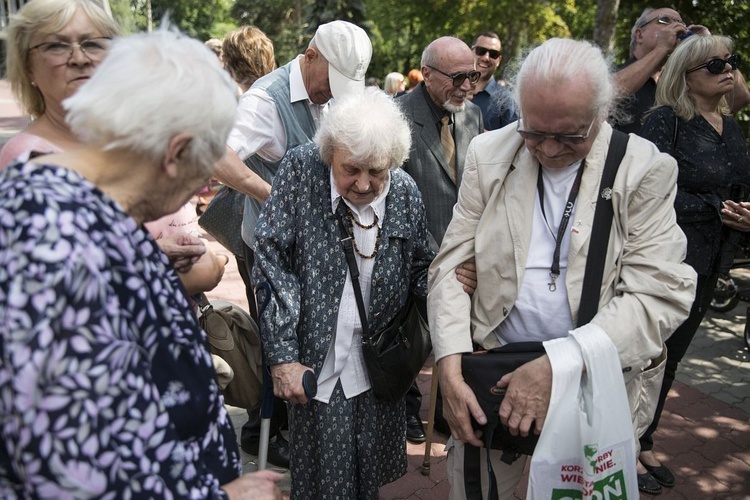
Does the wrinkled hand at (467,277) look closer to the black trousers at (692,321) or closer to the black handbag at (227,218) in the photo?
the black handbag at (227,218)

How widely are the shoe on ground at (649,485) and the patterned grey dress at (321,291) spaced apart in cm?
161

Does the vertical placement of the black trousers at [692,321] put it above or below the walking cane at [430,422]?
above

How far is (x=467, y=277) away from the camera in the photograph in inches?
86.4

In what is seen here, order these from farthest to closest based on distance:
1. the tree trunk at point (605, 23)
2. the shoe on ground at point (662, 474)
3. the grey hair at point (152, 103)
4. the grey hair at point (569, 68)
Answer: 1. the tree trunk at point (605, 23)
2. the shoe on ground at point (662, 474)
3. the grey hair at point (569, 68)
4. the grey hair at point (152, 103)

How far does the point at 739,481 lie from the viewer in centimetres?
346

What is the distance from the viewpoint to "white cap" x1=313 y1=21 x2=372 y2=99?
9.82 feet

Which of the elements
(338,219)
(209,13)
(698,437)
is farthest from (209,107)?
(209,13)

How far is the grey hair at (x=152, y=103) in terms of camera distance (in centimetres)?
115

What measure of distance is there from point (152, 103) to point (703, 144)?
281 cm

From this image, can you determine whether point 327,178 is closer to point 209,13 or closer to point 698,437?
point 698,437

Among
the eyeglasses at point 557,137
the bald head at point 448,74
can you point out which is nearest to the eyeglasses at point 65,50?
the eyeglasses at point 557,137

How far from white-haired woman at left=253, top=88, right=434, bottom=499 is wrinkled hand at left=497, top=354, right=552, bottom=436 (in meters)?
0.70

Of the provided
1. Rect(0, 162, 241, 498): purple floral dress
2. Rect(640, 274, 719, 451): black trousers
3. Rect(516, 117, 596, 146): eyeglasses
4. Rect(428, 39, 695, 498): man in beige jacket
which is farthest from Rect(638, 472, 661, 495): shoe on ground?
Rect(0, 162, 241, 498): purple floral dress

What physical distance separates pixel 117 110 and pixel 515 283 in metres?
1.36
